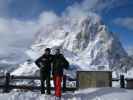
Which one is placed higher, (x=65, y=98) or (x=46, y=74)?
(x=46, y=74)

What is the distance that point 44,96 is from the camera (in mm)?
13117

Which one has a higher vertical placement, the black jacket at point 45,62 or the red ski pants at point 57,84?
the black jacket at point 45,62

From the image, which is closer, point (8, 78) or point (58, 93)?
point (58, 93)

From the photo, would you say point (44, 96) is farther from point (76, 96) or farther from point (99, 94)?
point (99, 94)

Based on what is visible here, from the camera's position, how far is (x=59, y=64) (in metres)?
13.1

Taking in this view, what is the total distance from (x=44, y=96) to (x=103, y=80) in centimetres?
404

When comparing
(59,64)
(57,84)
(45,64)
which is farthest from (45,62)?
(57,84)

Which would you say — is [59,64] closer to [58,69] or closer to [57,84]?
[58,69]

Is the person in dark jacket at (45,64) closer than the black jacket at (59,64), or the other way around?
the black jacket at (59,64)

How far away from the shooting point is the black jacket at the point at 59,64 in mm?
13047

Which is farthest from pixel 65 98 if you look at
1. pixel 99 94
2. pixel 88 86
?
pixel 88 86

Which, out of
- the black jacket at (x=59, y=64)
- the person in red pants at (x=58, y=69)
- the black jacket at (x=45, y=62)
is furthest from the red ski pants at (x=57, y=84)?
the black jacket at (x=45, y=62)

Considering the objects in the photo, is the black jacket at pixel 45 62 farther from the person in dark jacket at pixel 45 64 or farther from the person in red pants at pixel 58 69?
the person in red pants at pixel 58 69

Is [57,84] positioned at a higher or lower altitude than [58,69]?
lower
